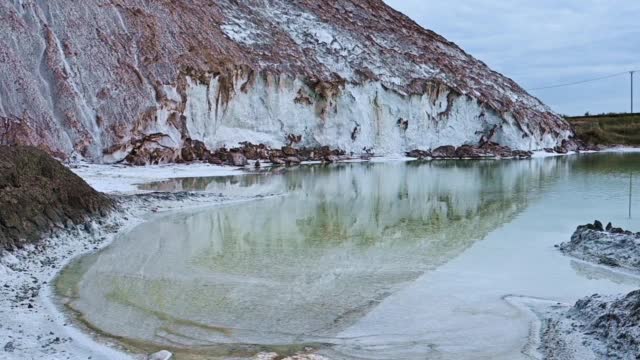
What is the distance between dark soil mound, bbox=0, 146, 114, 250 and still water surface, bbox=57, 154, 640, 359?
1073mm

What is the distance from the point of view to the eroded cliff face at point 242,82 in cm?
2941

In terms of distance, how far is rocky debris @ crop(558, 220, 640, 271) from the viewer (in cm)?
1116

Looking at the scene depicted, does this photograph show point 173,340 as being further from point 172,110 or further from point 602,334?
point 172,110

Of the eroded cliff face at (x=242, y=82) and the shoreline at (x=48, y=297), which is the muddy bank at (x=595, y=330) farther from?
the eroded cliff face at (x=242, y=82)

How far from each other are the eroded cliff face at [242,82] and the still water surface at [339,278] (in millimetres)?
13911

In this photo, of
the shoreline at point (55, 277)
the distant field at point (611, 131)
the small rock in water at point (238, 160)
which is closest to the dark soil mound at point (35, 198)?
the shoreline at point (55, 277)

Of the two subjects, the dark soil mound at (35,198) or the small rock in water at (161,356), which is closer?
the small rock in water at (161,356)

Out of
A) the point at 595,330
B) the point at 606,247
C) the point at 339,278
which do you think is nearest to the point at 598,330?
the point at 595,330

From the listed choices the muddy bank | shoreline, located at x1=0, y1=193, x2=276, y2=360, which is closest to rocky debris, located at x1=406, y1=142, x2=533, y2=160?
shoreline, located at x1=0, y1=193, x2=276, y2=360

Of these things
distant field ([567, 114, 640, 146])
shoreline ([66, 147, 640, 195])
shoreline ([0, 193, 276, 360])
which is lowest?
shoreline ([0, 193, 276, 360])

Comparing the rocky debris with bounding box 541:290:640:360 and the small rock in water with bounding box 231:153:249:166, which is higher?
the small rock in water with bounding box 231:153:249:166

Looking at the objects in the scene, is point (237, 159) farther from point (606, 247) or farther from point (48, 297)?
point (48, 297)

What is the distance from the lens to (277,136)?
44312 mm

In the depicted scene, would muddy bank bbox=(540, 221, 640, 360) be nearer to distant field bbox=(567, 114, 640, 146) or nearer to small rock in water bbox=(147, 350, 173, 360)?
small rock in water bbox=(147, 350, 173, 360)
